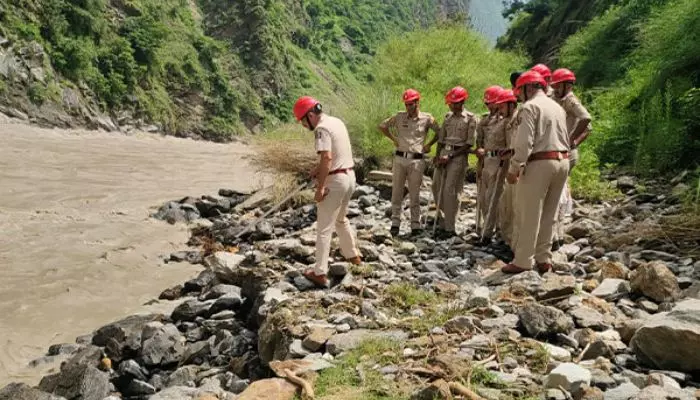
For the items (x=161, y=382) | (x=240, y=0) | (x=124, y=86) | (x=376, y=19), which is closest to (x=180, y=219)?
(x=161, y=382)

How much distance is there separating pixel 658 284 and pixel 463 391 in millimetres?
2444

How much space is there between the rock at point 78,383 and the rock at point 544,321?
3.58 metres

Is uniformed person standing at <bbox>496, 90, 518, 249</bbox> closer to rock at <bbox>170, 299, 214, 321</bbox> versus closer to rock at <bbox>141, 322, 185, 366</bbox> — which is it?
rock at <bbox>170, 299, 214, 321</bbox>

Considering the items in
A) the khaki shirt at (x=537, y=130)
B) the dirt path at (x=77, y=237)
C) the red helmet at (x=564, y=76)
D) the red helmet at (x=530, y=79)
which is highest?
the red helmet at (x=564, y=76)

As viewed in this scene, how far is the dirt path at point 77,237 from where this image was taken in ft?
22.8

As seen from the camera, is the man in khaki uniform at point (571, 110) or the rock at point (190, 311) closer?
the rock at point (190, 311)

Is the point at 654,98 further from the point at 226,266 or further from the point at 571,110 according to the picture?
the point at 226,266

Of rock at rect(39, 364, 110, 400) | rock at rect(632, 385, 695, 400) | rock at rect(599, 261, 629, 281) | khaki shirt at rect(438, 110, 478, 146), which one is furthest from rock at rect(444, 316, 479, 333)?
khaki shirt at rect(438, 110, 478, 146)

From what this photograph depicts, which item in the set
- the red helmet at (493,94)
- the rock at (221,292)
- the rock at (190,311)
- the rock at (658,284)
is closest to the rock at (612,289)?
the rock at (658,284)

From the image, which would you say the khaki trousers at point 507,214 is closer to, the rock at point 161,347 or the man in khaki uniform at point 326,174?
Answer: the man in khaki uniform at point 326,174

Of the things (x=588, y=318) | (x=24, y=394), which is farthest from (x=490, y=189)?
(x=24, y=394)

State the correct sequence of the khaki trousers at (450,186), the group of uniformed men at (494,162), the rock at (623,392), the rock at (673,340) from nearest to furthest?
the rock at (623,392) < the rock at (673,340) < the group of uniformed men at (494,162) < the khaki trousers at (450,186)

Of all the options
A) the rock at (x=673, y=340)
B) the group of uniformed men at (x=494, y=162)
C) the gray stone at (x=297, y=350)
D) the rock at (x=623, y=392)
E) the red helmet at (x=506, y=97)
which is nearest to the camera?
the rock at (x=623, y=392)

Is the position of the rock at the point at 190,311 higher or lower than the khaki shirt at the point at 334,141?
lower
